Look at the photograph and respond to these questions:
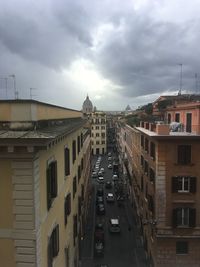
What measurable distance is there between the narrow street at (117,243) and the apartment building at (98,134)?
76669 mm

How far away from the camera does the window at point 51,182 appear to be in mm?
15378

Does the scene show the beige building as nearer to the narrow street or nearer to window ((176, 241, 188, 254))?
window ((176, 241, 188, 254))

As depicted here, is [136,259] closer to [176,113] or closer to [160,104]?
[176,113]

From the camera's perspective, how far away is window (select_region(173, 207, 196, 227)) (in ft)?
105

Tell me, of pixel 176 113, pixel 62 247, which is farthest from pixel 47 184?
pixel 176 113

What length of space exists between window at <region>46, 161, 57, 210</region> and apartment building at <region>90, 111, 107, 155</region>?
402 ft

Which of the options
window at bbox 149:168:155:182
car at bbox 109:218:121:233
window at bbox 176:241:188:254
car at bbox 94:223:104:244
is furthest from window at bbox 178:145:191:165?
car at bbox 109:218:121:233

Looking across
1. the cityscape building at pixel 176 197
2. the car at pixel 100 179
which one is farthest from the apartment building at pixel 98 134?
the cityscape building at pixel 176 197

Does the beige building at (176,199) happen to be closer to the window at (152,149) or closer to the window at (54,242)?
the window at (152,149)

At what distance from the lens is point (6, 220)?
1268 cm

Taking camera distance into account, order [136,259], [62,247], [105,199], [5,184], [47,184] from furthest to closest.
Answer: [105,199] → [136,259] → [62,247] → [47,184] → [5,184]

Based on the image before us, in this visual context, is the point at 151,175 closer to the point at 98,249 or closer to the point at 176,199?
the point at 176,199

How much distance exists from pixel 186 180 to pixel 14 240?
22.8 m

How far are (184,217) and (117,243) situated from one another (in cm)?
1603
